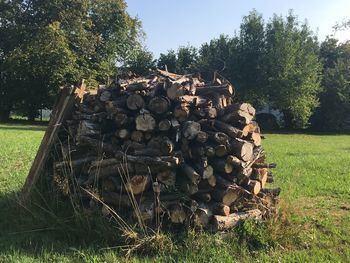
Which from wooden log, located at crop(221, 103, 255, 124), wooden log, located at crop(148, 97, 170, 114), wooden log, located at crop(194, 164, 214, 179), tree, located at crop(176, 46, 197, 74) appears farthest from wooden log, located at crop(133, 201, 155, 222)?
tree, located at crop(176, 46, 197, 74)

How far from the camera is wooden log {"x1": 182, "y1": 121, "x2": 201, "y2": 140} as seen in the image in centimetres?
596

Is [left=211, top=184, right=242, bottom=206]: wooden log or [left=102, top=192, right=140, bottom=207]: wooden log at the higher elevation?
[left=211, top=184, right=242, bottom=206]: wooden log

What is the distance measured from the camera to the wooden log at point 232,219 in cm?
569

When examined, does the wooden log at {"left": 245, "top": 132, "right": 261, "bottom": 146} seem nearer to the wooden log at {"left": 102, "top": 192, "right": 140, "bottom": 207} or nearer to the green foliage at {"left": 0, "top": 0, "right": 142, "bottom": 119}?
the wooden log at {"left": 102, "top": 192, "right": 140, "bottom": 207}

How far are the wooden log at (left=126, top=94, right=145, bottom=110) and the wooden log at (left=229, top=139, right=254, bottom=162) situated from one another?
125 centimetres

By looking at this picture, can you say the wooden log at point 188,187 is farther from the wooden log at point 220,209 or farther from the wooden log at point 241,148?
the wooden log at point 241,148

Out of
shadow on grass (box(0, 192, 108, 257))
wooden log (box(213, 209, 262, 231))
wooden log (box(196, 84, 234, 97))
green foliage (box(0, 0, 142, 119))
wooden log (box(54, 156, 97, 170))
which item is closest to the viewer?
shadow on grass (box(0, 192, 108, 257))

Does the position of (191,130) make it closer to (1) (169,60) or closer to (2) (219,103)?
(2) (219,103)

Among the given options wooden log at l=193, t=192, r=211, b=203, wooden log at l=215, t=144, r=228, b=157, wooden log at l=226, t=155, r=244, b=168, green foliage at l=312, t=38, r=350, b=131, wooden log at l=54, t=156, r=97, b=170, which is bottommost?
wooden log at l=193, t=192, r=211, b=203

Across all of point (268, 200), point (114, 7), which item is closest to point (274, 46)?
point (114, 7)

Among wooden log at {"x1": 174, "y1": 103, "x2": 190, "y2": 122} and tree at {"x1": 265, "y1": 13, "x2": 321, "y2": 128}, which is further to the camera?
tree at {"x1": 265, "y1": 13, "x2": 321, "y2": 128}

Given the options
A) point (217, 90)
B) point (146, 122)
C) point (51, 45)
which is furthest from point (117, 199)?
point (51, 45)

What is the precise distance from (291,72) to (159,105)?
35.8 metres

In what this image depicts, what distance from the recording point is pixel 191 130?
5.97 m
